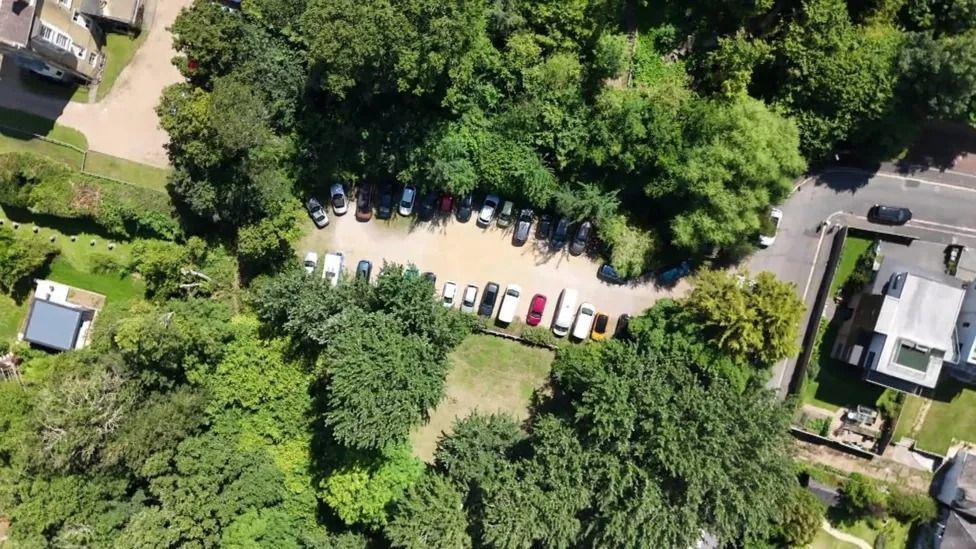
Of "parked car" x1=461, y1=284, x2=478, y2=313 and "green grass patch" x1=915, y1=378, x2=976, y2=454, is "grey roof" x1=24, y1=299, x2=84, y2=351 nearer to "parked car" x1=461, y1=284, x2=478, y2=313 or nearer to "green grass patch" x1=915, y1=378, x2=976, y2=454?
"parked car" x1=461, y1=284, x2=478, y2=313

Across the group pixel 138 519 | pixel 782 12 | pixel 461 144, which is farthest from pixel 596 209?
pixel 138 519

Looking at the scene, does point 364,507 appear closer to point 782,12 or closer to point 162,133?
point 162,133

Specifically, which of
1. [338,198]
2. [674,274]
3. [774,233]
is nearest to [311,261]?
[338,198]

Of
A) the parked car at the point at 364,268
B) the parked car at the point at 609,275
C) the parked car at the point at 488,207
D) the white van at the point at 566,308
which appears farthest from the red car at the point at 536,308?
the parked car at the point at 364,268

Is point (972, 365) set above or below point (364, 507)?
above

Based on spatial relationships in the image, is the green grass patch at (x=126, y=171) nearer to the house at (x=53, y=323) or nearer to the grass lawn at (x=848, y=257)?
the house at (x=53, y=323)

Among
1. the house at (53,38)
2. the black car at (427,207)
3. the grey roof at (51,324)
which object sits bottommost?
the grey roof at (51,324)
